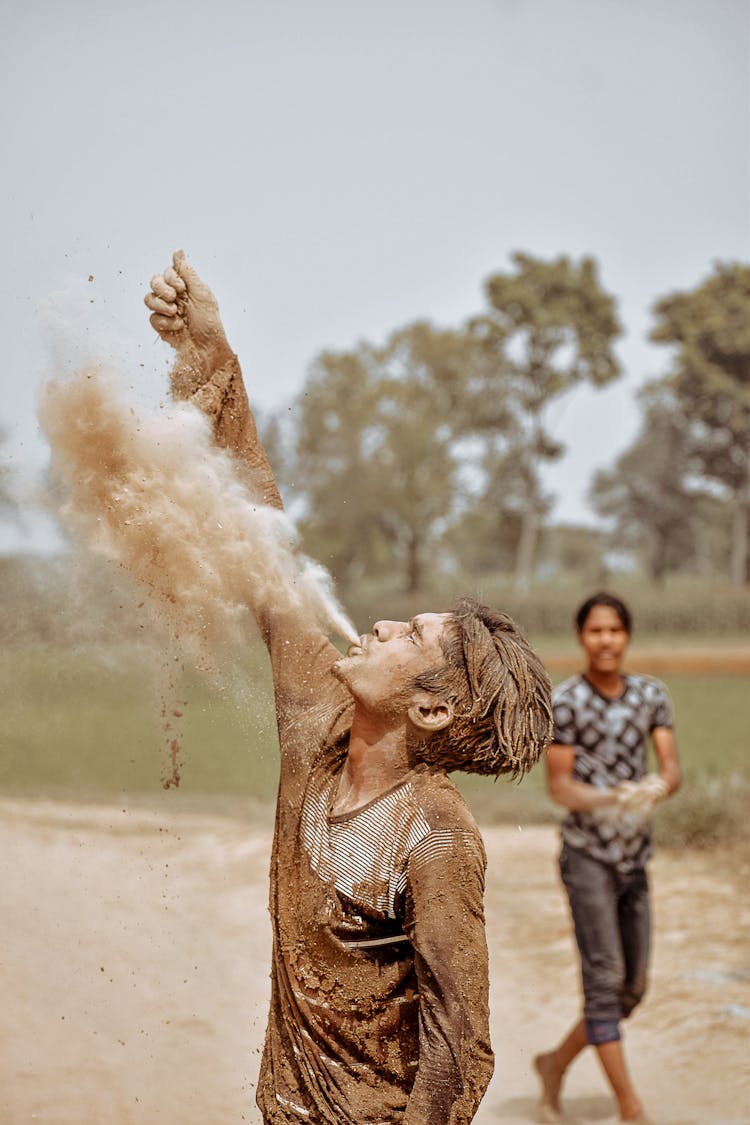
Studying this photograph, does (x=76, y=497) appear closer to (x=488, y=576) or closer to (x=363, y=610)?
(x=363, y=610)

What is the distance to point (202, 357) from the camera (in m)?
3.04

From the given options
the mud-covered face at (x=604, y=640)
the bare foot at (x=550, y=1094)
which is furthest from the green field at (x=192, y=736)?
the bare foot at (x=550, y=1094)

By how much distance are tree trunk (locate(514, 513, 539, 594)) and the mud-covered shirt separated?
25.4 metres

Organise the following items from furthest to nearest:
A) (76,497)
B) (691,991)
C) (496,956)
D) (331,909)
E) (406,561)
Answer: (406,561)
(496,956)
(691,991)
(76,497)
(331,909)

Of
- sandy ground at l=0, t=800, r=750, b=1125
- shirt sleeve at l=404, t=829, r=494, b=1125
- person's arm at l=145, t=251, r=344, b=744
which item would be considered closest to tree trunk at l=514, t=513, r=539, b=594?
sandy ground at l=0, t=800, r=750, b=1125

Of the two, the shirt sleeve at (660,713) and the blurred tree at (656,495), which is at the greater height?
the blurred tree at (656,495)

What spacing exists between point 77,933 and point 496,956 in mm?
3348

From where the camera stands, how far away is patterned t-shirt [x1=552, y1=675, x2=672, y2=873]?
17.5 feet

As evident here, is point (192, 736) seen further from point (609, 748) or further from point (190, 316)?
point (190, 316)

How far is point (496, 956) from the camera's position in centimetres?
800

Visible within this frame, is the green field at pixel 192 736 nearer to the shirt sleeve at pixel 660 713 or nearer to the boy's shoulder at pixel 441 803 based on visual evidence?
the boy's shoulder at pixel 441 803

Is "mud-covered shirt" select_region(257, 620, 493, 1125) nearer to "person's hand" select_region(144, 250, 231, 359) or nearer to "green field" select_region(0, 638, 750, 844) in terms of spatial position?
"green field" select_region(0, 638, 750, 844)

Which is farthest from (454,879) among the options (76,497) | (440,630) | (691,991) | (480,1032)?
(691,991)

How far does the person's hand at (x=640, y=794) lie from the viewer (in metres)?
5.22
